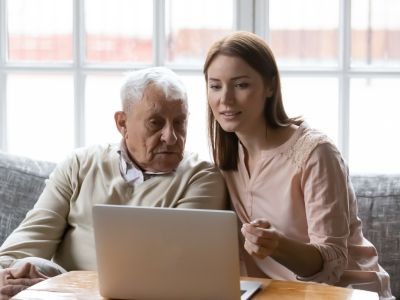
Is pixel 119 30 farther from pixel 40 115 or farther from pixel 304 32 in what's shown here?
pixel 304 32

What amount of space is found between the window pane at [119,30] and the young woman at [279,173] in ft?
2.91

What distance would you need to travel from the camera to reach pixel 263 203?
2668 mm

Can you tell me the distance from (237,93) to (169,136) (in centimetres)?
25

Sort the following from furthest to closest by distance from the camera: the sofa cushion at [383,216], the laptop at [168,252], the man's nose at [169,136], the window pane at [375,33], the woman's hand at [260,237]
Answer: the window pane at [375,33] < the sofa cushion at [383,216] < the man's nose at [169,136] < the woman's hand at [260,237] < the laptop at [168,252]

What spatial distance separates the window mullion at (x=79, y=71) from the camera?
11.7 ft

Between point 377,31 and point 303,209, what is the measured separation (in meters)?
1.01

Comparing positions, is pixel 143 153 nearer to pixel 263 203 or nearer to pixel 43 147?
pixel 263 203

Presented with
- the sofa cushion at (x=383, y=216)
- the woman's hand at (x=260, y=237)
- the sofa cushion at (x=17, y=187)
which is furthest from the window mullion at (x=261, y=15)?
the woman's hand at (x=260, y=237)

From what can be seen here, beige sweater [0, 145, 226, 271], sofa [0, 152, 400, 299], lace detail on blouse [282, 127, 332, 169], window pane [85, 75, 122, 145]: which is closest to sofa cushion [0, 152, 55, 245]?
sofa [0, 152, 400, 299]

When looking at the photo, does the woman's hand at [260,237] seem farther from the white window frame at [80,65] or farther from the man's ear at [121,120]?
the white window frame at [80,65]

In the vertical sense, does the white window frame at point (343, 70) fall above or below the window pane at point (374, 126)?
above

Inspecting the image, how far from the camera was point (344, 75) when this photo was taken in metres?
3.39

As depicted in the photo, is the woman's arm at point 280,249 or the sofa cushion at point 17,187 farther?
the sofa cushion at point 17,187

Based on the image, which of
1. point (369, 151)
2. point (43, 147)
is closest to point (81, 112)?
point (43, 147)
